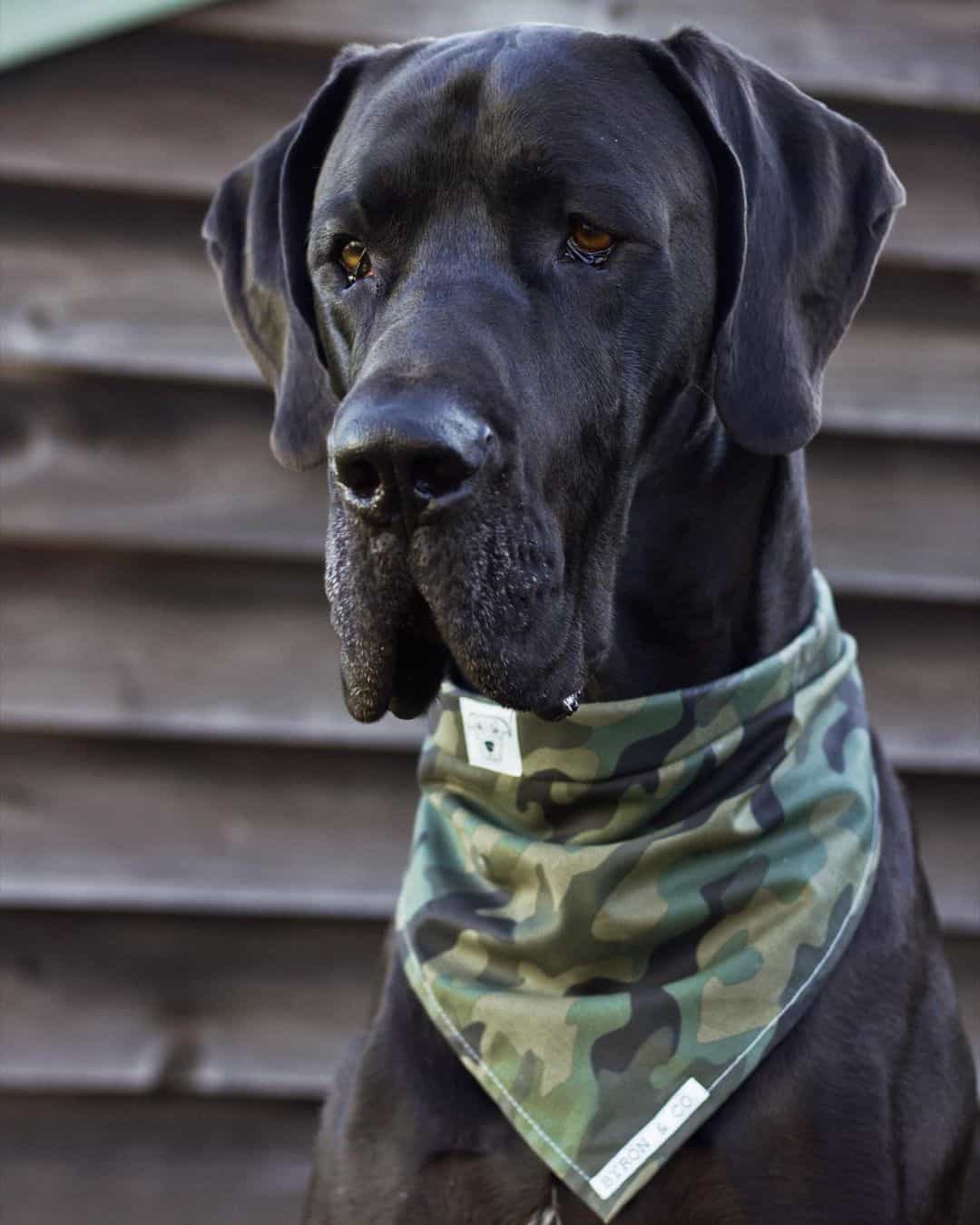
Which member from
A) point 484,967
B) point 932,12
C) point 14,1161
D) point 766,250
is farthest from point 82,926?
point 932,12

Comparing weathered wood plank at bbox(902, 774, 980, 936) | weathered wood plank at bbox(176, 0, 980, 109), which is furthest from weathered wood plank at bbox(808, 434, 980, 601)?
weathered wood plank at bbox(176, 0, 980, 109)

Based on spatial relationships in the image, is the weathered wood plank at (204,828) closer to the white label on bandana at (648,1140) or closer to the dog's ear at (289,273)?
the dog's ear at (289,273)

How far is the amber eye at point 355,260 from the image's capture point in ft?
6.35

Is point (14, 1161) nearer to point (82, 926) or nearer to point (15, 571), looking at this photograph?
point (82, 926)

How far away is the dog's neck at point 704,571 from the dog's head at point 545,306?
0.19 ft

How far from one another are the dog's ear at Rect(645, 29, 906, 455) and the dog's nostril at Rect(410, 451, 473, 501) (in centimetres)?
41

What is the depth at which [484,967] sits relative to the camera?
199cm

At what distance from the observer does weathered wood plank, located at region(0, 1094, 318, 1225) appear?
9.69 ft

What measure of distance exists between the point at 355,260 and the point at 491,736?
60cm

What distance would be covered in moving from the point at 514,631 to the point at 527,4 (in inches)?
62.1

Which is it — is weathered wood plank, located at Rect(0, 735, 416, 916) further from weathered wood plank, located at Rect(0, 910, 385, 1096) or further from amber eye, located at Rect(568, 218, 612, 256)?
amber eye, located at Rect(568, 218, 612, 256)

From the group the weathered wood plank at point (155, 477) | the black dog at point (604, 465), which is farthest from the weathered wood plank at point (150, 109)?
the black dog at point (604, 465)

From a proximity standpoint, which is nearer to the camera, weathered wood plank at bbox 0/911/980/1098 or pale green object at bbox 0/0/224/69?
pale green object at bbox 0/0/224/69

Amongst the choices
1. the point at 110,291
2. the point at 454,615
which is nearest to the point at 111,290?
the point at 110,291
